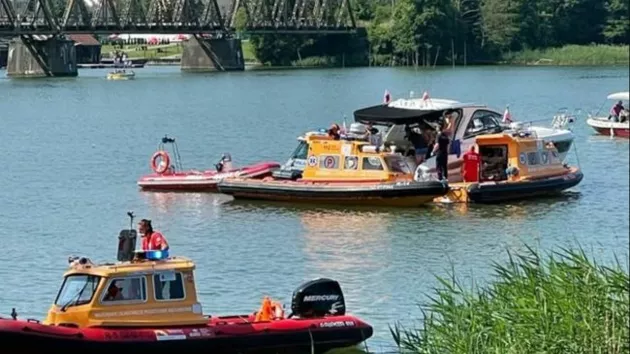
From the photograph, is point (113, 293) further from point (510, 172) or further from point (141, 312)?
point (510, 172)

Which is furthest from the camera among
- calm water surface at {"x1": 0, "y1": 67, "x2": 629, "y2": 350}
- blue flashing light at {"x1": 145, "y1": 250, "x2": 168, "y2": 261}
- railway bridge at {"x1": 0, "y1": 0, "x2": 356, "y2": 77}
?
railway bridge at {"x1": 0, "y1": 0, "x2": 356, "y2": 77}

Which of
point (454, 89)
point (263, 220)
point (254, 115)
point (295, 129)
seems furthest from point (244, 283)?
point (454, 89)

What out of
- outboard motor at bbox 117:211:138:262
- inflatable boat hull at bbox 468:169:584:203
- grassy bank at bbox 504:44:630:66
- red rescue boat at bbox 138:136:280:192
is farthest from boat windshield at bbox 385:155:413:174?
grassy bank at bbox 504:44:630:66

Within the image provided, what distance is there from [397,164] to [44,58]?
10542 centimetres

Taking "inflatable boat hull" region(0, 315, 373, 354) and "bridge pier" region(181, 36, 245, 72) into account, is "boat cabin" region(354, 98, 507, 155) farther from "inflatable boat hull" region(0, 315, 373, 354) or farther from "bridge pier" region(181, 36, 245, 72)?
"bridge pier" region(181, 36, 245, 72)

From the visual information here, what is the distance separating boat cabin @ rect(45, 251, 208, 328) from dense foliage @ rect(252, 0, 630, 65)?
30.2 meters

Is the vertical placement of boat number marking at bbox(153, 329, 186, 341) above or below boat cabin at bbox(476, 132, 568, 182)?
above

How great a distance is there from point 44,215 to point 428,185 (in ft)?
29.4

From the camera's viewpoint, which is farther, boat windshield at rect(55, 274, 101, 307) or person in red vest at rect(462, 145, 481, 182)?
person in red vest at rect(462, 145, 481, 182)

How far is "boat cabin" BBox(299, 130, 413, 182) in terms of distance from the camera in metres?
36.4

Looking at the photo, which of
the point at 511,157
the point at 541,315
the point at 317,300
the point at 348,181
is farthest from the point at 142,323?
the point at 511,157

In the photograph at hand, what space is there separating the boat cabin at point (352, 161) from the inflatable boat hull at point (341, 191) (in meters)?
0.39

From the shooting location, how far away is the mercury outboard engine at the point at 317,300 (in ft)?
67.2

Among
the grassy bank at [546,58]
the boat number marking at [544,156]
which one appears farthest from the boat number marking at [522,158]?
the grassy bank at [546,58]
